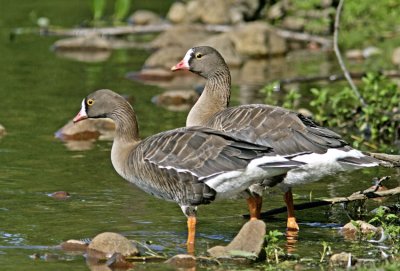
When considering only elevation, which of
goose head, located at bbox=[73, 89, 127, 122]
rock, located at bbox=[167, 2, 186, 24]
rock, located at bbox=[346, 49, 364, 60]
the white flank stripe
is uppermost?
rock, located at bbox=[167, 2, 186, 24]

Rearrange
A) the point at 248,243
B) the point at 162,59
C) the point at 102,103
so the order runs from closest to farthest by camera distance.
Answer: the point at 248,243
the point at 102,103
the point at 162,59

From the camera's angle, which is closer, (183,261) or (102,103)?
(183,261)

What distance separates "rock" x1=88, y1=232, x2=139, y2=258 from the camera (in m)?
8.59

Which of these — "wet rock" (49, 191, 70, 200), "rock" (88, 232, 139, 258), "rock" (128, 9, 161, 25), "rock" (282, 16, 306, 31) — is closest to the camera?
"rock" (88, 232, 139, 258)

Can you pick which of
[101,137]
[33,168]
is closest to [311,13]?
[101,137]

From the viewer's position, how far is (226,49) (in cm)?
2122

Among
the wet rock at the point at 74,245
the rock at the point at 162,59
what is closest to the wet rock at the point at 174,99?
the rock at the point at 162,59

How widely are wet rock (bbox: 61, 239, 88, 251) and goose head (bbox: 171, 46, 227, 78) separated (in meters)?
3.36

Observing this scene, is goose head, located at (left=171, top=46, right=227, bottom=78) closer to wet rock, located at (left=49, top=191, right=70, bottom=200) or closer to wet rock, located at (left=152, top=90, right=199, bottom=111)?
wet rock, located at (left=49, top=191, right=70, bottom=200)

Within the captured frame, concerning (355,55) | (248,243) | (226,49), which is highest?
(226,49)

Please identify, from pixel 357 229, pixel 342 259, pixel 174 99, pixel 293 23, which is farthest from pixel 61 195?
pixel 293 23

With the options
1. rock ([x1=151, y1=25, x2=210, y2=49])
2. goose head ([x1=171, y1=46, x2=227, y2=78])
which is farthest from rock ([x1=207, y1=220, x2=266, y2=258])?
rock ([x1=151, y1=25, x2=210, y2=49])

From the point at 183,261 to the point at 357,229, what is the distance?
191 cm

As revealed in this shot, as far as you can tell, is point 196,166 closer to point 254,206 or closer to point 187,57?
point 254,206
